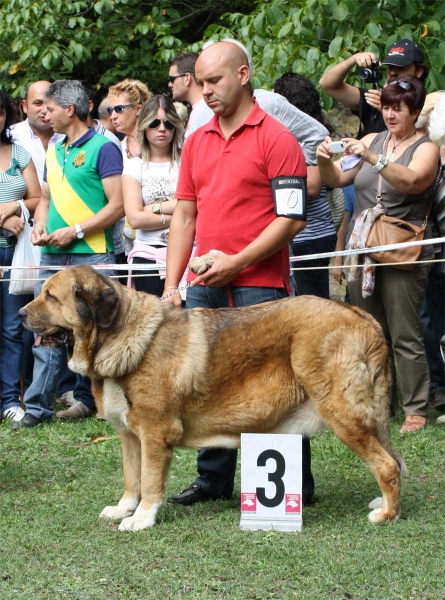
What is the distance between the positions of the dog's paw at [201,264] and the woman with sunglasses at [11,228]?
351 centimetres

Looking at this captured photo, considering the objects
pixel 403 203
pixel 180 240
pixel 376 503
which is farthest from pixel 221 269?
pixel 403 203

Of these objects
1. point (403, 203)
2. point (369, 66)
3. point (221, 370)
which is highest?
point (369, 66)

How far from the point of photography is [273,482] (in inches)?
207

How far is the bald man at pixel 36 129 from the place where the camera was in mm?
9602

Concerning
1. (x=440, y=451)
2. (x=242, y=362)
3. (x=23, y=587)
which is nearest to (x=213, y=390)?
(x=242, y=362)

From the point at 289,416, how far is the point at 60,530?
4.58 feet

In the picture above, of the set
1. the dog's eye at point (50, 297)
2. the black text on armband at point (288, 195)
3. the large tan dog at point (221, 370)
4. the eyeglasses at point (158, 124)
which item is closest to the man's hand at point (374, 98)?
the eyeglasses at point (158, 124)

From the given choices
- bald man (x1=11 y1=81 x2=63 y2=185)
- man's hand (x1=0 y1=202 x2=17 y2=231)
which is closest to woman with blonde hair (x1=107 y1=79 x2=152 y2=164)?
bald man (x1=11 y1=81 x2=63 y2=185)

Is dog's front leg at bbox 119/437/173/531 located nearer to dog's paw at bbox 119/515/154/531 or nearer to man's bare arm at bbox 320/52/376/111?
dog's paw at bbox 119/515/154/531

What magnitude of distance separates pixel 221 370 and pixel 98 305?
2.46 ft

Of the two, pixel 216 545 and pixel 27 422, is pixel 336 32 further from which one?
pixel 216 545

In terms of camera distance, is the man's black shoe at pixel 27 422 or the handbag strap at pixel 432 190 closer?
the handbag strap at pixel 432 190

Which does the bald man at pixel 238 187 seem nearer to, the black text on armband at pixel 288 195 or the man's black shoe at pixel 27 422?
the black text on armband at pixel 288 195

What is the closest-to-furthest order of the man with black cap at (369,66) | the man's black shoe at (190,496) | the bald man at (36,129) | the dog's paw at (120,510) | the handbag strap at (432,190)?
the dog's paw at (120,510) → the man's black shoe at (190,496) → the handbag strap at (432,190) → the man with black cap at (369,66) → the bald man at (36,129)
